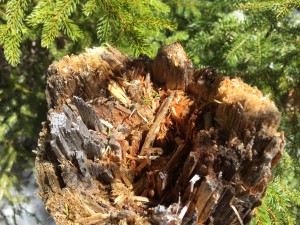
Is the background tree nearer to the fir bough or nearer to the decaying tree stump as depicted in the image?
the fir bough

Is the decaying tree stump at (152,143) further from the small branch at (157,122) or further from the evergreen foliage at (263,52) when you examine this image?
the evergreen foliage at (263,52)

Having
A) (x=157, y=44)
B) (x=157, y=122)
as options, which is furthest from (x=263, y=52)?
(x=157, y=122)

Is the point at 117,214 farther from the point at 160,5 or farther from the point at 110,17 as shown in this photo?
the point at 160,5

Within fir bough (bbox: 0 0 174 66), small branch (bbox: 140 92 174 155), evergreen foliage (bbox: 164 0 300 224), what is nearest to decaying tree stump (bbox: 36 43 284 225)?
small branch (bbox: 140 92 174 155)

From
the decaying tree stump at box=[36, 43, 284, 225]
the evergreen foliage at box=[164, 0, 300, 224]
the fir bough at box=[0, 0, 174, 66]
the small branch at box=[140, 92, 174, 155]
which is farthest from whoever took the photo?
the evergreen foliage at box=[164, 0, 300, 224]

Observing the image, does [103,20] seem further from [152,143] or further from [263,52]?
[263,52]

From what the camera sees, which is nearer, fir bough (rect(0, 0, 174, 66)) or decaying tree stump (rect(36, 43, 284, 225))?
decaying tree stump (rect(36, 43, 284, 225))
